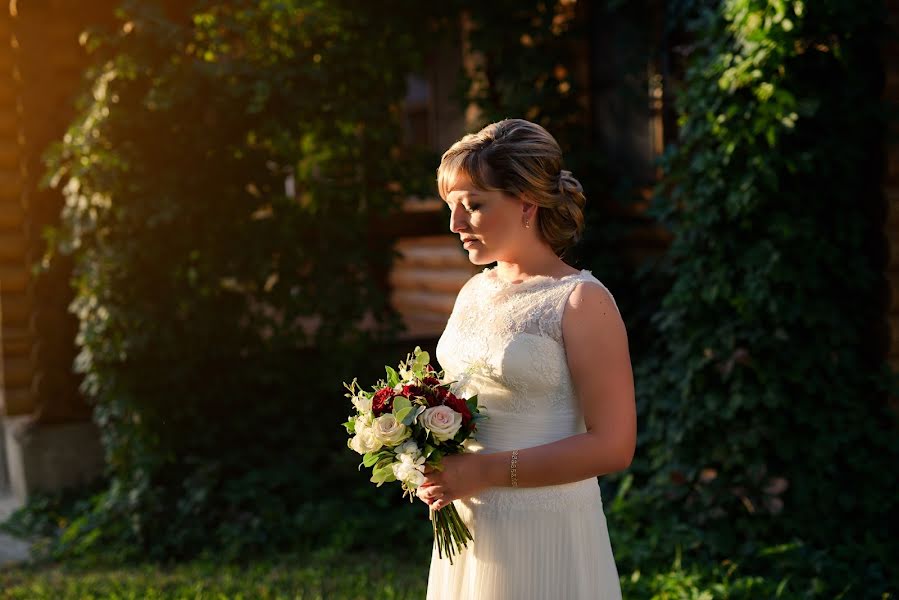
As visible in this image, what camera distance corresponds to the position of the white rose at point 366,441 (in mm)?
2877

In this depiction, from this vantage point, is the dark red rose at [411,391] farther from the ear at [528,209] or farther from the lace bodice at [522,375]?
the ear at [528,209]

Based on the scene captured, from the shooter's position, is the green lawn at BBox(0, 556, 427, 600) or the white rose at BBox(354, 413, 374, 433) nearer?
the white rose at BBox(354, 413, 374, 433)

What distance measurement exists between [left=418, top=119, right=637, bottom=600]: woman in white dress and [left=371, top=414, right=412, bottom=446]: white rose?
0.43 ft

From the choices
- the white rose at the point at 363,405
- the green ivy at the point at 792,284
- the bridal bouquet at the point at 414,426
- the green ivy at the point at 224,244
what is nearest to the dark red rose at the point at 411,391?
the bridal bouquet at the point at 414,426

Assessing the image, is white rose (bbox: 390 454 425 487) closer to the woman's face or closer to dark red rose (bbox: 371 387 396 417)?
dark red rose (bbox: 371 387 396 417)

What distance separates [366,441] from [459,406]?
272mm

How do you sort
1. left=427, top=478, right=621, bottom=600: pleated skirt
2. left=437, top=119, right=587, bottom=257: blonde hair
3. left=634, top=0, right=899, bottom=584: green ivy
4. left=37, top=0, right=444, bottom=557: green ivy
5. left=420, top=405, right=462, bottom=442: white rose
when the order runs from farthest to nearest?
left=37, top=0, right=444, bottom=557: green ivy < left=634, top=0, right=899, bottom=584: green ivy < left=427, top=478, right=621, bottom=600: pleated skirt < left=437, top=119, right=587, bottom=257: blonde hair < left=420, top=405, right=462, bottom=442: white rose

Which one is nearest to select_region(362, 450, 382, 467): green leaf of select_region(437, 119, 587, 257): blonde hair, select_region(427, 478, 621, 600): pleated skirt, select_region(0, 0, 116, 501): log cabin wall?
select_region(427, 478, 621, 600): pleated skirt

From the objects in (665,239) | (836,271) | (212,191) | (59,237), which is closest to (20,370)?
(59,237)

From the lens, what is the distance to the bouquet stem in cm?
303

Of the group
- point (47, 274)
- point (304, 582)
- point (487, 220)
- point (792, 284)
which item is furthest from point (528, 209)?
point (47, 274)

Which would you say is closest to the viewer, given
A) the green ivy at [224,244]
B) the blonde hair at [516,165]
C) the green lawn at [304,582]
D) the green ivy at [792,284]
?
the blonde hair at [516,165]

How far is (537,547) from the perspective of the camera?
9.89 feet

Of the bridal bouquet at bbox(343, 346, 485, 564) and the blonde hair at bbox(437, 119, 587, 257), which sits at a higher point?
the blonde hair at bbox(437, 119, 587, 257)
